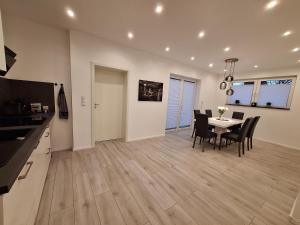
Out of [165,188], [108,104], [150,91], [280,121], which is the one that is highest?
[150,91]

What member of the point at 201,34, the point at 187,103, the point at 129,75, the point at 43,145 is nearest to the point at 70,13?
the point at 129,75

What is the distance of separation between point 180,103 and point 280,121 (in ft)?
11.3

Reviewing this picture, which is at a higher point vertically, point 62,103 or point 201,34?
point 201,34

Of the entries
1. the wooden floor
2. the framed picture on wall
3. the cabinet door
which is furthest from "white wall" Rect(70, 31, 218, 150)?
the cabinet door

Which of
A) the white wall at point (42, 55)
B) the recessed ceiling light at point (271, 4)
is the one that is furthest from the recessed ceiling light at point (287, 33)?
the white wall at point (42, 55)

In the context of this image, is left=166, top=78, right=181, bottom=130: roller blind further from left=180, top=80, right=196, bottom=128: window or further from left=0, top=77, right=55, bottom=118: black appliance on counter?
left=0, top=77, right=55, bottom=118: black appliance on counter

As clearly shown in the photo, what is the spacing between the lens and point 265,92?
15.9 feet

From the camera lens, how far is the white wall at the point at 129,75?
2861 millimetres

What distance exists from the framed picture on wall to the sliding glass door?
2.80 feet

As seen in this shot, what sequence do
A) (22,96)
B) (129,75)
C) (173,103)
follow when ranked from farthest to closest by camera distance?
(173,103) < (129,75) < (22,96)

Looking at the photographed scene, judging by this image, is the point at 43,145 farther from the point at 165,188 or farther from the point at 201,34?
the point at 201,34

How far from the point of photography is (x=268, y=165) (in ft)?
9.50

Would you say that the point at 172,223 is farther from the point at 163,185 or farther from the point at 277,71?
the point at 277,71

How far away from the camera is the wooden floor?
150cm
